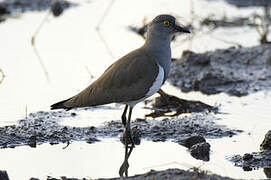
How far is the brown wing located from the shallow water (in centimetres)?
53

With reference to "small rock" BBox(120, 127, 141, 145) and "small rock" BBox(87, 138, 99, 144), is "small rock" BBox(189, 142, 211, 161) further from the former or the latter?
"small rock" BBox(87, 138, 99, 144)

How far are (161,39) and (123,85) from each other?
785 mm

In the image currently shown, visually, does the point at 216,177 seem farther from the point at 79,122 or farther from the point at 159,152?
the point at 79,122

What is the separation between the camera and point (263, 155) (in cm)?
645

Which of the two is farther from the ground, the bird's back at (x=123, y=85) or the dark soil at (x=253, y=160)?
the bird's back at (x=123, y=85)

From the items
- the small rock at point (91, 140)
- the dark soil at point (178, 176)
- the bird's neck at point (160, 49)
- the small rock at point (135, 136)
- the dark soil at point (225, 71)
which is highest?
the bird's neck at point (160, 49)

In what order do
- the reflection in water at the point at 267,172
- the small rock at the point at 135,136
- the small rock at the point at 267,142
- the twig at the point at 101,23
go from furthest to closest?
the twig at the point at 101,23 → the small rock at the point at 135,136 → the small rock at the point at 267,142 → the reflection in water at the point at 267,172

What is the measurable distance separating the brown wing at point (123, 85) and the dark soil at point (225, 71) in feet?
7.85

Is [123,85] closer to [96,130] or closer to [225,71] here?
[96,130]

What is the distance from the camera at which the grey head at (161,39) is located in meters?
6.83

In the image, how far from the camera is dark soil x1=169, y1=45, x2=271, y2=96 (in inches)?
355

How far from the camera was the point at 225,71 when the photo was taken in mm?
9625

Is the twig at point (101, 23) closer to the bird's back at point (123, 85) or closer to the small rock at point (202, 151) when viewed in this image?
the bird's back at point (123, 85)

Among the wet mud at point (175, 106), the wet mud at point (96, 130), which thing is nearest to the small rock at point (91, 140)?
the wet mud at point (96, 130)
